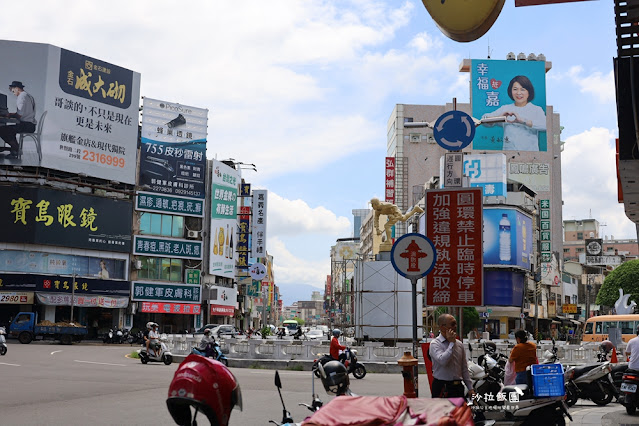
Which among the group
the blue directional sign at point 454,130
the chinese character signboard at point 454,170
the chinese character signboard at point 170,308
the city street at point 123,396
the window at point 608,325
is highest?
the blue directional sign at point 454,130

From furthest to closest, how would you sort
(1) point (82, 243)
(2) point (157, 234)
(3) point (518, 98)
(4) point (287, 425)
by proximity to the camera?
1. (3) point (518, 98)
2. (2) point (157, 234)
3. (1) point (82, 243)
4. (4) point (287, 425)

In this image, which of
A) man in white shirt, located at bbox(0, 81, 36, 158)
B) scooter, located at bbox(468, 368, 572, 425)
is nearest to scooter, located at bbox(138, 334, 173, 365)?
scooter, located at bbox(468, 368, 572, 425)

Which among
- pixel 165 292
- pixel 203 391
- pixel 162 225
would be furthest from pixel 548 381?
pixel 162 225

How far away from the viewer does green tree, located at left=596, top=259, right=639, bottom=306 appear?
72562 millimetres

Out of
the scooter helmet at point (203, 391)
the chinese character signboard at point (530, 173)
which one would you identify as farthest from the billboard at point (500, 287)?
the scooter helmet at point (203, 391)

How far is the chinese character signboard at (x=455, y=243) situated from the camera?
38.7ft

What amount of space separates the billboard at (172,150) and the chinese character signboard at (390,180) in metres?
34.8

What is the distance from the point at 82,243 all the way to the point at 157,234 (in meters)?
8.11

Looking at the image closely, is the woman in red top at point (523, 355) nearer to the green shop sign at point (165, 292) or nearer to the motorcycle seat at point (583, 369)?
the motorcycle seat at point (583, 369)

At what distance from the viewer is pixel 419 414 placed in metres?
5.05

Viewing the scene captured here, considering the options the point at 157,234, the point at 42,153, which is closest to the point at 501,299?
the point at 157,234

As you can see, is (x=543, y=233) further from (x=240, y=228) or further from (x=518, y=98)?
(x=240, y=228)

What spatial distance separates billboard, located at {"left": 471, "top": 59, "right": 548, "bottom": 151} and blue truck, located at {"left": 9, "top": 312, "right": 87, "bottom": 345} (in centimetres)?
5963

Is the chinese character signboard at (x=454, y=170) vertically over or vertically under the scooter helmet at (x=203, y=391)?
over
